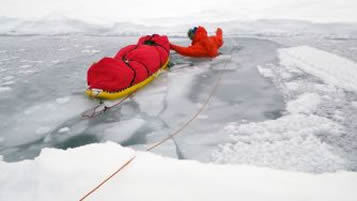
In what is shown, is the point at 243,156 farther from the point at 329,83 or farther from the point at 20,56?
the point at 20,56

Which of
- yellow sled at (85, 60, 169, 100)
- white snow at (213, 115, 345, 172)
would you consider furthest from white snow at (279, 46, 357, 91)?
yellow sled at (85, 60, 169, 100)

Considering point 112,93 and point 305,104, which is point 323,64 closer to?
point 305,104

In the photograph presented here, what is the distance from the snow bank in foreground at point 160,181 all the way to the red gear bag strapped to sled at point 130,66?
0.93 m

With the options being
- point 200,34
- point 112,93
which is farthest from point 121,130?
point 200,34

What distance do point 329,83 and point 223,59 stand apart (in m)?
1.33

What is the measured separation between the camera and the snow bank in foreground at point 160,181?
4.81 feet

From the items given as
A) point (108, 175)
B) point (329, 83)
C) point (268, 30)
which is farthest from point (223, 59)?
point (108, 175)

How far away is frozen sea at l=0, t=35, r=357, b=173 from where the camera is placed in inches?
72.5

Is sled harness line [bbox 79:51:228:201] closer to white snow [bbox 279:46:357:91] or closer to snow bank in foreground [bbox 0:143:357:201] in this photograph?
snow bank in foreground [bbox 0:143:357:201]

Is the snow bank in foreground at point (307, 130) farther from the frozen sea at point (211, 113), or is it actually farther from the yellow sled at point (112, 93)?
the yellow sled at point (112, 93)

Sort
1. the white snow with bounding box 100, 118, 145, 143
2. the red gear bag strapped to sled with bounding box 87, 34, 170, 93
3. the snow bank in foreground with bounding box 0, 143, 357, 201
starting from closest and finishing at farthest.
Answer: the snow bank in foreground with bounding box 0, 143, 357, 201 → the white snow with bounding box 100, 118, 145, 143 → the red gear bag strapped to sled with bounding box 87, 34, 170, 93

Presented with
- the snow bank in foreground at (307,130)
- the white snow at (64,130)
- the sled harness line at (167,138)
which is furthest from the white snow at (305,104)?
the white snow at (64,130)

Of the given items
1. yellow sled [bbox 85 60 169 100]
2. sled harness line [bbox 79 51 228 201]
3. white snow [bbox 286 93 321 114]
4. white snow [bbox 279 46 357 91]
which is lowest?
sled harness line [bbox 79 51 228 201]

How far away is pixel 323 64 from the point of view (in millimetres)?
3176
